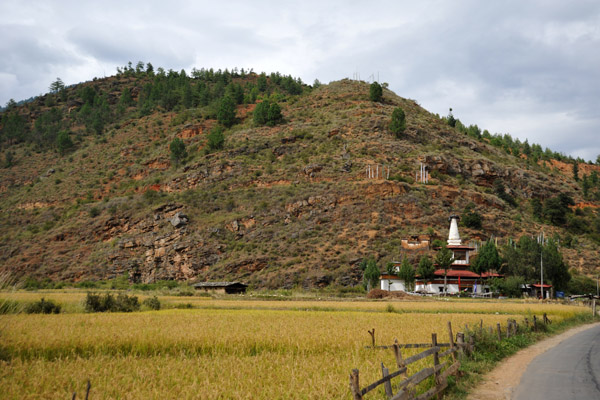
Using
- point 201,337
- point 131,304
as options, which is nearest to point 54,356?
point 201,337

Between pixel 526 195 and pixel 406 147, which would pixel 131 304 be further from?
pixel 526 195

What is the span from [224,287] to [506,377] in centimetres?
4830

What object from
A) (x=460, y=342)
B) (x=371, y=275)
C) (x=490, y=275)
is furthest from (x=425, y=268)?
(x=460, y=342)

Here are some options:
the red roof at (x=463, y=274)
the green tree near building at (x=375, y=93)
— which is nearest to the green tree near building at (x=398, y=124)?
the green tree near building at (x=375, y=93)

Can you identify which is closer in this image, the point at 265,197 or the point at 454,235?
the point at 454,235

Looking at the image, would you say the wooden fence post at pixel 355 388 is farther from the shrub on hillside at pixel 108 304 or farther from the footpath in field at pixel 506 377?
the shrub on hillside at pixel 108 304

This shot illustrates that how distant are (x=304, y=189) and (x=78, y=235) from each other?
41.2 m

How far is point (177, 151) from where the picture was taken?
10538 cm

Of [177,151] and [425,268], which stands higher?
[177,151]

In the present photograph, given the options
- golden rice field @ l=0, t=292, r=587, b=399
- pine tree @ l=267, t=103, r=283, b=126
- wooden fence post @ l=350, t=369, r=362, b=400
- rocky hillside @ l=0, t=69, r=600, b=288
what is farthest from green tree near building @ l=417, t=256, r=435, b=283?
pine tree @ l=267, t=103, r=283, b=126

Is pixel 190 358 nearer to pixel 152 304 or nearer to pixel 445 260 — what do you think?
pixel 152 304

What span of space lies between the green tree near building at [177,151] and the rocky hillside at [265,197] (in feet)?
4.40

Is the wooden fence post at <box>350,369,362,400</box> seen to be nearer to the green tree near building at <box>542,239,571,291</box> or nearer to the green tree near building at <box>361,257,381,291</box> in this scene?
the green tree near building at <box>361,257,381,291</box>

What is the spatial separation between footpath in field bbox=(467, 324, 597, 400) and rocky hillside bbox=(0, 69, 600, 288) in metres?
44.9
